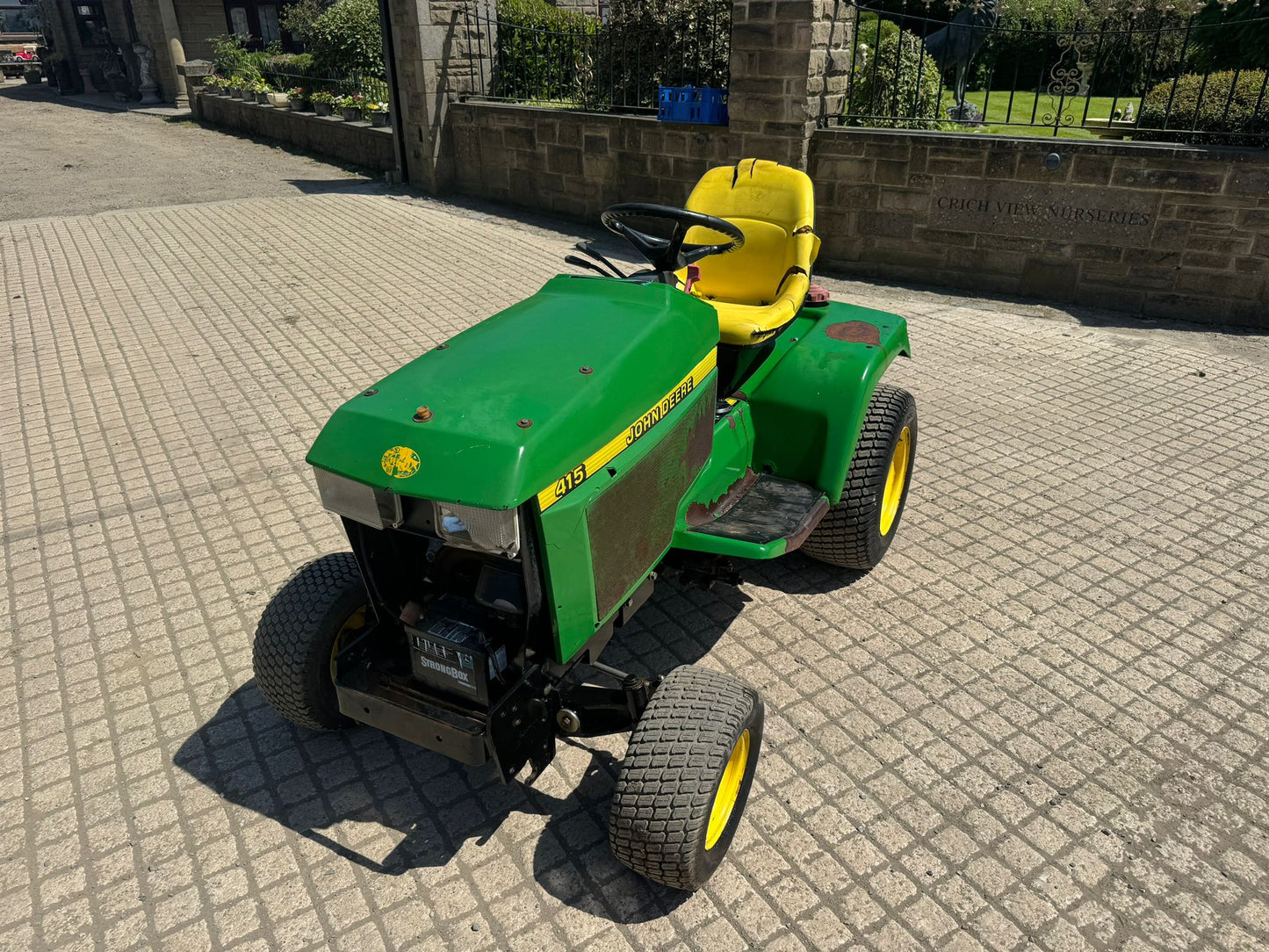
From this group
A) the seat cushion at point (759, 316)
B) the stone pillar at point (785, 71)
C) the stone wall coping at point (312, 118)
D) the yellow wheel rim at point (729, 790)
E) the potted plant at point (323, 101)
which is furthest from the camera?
the potted plant at point (323, 101)

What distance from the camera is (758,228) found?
4.14 metres

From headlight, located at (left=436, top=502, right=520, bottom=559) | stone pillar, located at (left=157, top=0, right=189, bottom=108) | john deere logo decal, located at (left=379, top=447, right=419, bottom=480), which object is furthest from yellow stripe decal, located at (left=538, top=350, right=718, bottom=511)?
stone pillar, located at (left=157, top=0, right=189, bottom=108)

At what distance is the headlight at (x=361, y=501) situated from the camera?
2.35m

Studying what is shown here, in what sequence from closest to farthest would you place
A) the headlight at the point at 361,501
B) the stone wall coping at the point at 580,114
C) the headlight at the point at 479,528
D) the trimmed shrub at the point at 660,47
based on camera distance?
the headlight at the point at 479,528 < the headlight at the point at 361,501 < the stone wall coping at the point at 580,114 < the trimmed shrub at the point at 660,47

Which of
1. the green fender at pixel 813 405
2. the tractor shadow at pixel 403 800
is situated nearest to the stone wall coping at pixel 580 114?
the green fender at pixel 813 405

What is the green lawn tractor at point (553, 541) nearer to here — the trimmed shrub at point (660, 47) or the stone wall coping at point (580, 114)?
the stone wall coping at point (580, 114)

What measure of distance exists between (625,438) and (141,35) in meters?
27.7

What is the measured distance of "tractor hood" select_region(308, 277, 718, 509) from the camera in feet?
7.44

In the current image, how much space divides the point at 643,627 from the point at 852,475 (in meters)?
1.05

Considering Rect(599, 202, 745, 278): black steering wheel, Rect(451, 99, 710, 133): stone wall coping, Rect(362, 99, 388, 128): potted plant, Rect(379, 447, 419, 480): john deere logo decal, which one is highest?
Rect(599, 202, 745, 278): black steering wheel

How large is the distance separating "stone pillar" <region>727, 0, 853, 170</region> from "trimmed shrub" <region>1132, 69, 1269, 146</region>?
2.49 meters

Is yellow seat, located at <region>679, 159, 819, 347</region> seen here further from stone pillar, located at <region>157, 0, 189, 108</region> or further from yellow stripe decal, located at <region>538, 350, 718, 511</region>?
stone pillar, located at <region>157, 0, 189, 108</region>

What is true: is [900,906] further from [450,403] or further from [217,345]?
[217,345]

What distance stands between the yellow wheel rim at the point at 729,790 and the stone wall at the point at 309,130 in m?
11.6
